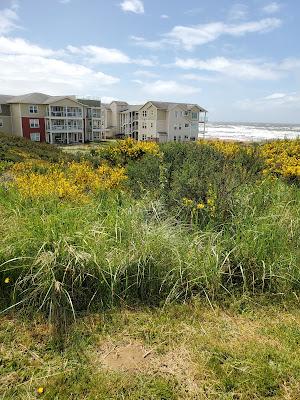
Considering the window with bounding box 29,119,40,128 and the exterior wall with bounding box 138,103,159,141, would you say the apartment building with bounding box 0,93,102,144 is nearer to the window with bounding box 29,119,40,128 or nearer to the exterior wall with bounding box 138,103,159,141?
the window with bounding box 29,119,40,128

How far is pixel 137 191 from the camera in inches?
222

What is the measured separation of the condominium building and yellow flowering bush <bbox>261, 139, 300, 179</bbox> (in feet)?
118

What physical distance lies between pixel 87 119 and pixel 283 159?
45621 millimetres

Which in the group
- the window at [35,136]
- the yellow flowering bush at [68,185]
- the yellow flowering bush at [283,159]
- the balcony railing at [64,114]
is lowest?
the window at [35,136]

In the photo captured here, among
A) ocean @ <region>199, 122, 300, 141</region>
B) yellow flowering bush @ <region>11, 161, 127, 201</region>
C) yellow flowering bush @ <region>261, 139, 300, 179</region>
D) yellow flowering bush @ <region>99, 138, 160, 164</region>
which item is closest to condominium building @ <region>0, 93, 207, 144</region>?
ocean @ <region>199, 122, 300, 141</region>

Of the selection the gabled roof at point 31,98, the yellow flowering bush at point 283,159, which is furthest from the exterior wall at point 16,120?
the yellow flowering bush at point 283,159

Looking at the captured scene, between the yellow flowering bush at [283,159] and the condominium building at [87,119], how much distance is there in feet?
118

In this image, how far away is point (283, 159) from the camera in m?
8.03

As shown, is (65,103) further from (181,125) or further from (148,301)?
(148,301)

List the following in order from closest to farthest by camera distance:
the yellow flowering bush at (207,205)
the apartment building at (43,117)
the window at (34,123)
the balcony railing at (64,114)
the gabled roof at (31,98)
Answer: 1. the yellow flowering bush at (207,205)
2. the gabled roof at (31,98)
3. the apartment building at (43,117)
4. the window at (34,123)
5. the balcony railing at (64,114)

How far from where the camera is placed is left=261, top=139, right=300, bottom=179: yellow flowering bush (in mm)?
7158

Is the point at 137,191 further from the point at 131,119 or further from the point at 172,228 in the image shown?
the point at 131,119

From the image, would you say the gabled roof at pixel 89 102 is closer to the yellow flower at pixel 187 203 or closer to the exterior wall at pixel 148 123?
the exterior wall at pixel 148 123

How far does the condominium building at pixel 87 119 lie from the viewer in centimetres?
4247
